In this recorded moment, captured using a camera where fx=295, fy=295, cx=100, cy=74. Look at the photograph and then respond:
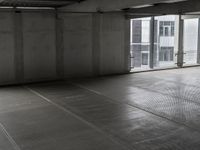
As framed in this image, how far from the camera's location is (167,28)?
486 inches

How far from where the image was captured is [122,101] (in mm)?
6422

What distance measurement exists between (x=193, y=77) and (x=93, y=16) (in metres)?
Answer: 3.70

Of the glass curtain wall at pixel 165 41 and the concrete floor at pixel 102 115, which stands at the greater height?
the glass curtain wall at pixel 165 41

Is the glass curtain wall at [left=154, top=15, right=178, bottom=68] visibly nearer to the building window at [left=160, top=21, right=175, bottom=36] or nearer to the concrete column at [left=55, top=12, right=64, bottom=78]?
the building window at [left=160, top=21, right=175, bottom=36]

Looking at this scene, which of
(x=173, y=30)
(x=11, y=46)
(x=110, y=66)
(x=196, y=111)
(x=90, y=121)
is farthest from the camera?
(x=173, y=30)

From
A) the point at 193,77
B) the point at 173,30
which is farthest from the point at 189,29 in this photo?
the point at 193,77

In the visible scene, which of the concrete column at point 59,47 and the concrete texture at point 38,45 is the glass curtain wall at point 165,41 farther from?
the concrete texture at point 38,45

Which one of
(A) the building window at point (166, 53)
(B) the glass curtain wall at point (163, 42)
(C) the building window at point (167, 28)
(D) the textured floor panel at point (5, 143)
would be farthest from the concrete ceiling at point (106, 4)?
(A) the building window at point (166, 53)

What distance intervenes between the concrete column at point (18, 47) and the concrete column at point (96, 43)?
2.33 meters

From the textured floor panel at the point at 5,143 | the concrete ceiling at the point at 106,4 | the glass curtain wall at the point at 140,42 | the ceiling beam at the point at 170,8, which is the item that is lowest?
the textured floor panel at the point at 5,143

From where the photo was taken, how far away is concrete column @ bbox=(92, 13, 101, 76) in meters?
9.53

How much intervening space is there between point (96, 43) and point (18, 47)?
8.29 ft

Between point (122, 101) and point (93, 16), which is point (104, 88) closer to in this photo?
point (122, 101)

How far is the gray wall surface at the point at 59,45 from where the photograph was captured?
8.36m
